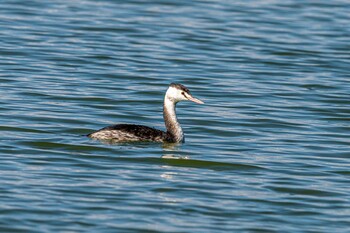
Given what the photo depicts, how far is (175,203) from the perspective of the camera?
41.3 feet

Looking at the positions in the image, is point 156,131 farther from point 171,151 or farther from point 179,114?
point 179,114

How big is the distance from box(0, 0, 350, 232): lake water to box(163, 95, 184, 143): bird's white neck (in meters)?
0.28

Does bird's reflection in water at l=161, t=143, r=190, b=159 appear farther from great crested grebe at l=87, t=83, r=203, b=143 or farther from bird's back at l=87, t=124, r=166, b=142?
bird's back at l=87, t=124, r=166, b=142

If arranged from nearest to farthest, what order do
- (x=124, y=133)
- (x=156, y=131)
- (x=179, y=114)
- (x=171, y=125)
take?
(x=124, y=133) → (x=156, y=131) → (x=171, y=125) → (x=179, y=114)

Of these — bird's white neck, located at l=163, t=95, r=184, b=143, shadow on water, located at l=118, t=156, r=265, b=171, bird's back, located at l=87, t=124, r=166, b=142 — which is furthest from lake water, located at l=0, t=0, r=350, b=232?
bird's white neck, located at l=163, t=95, r=184, b=143

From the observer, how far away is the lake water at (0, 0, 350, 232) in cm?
1237

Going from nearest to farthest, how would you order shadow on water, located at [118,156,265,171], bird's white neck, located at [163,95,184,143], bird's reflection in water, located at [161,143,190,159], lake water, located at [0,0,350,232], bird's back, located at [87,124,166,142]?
lake water, located at [0,0,350,232]
shadow on water, located at [118,156,265,171]
bird's reflection in water, located at [161,143,190,159]
bird's back, located at [87,124,166,142]
bird's white neck, located at [163,95,184,143]

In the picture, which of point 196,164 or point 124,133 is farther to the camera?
point 124,133

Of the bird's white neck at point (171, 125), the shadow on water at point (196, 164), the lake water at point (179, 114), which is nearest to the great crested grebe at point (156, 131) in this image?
the bird's white neck at point (171, 125)

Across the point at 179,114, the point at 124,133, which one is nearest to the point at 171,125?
the point at 124,133

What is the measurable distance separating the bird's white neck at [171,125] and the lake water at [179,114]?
Result: 0.92ft

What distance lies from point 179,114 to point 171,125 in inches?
101

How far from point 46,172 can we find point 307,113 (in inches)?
256

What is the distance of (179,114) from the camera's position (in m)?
18.5
